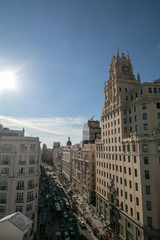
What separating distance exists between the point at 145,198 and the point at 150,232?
798 cm

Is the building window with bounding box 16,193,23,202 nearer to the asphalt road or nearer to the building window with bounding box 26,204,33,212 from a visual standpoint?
the building window with bounding box 26,204,33,212

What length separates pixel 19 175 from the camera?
46.2 m

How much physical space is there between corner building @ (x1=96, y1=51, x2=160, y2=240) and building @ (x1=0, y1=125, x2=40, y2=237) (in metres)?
29.0

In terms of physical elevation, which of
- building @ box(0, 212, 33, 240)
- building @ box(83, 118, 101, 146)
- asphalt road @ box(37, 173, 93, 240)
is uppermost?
building @ box(83, 118, 101, 146)

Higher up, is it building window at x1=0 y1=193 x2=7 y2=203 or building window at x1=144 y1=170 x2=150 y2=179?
building window at x1=144 y1=170 x2=150 y2=179

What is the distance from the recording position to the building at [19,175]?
43.8m

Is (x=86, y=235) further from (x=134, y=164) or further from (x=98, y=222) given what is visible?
(x=134, y=164)

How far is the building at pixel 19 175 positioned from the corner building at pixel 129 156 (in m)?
29.0

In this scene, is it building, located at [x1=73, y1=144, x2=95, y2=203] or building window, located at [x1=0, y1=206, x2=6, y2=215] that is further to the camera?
building, located at [x1=73, y1=144, x2=95, y2=203]

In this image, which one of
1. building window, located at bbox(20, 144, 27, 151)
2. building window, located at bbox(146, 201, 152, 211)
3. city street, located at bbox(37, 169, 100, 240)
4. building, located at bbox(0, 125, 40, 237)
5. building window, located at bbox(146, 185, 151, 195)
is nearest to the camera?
building window, located at bbox(146, 201, 152, 211)

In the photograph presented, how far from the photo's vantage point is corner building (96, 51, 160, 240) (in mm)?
39938

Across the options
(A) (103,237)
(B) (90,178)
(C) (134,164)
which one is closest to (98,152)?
(B) (90,178)

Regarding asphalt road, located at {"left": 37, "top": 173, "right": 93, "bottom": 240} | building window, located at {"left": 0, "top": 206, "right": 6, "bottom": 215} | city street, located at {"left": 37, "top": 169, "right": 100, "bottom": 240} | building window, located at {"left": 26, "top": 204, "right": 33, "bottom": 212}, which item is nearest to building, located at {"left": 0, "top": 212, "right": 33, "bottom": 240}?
building window, located at {"left": 26, "top": 204, "right": 33, "bottom": 212}

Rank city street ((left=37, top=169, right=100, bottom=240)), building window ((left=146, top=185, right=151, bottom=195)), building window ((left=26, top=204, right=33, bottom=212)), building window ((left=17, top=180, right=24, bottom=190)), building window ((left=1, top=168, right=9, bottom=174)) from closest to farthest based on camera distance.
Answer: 1. building window ((left=146, top=185, right=151, bottom=195))
2. building window ((left=26, top=204, right=33, bottom=212))
3. building window ((left=17, top=180, right=24, bottom=190))
4. building window ((left=1, top=168, right=9, bottom=174))
5. city street ((left=37, top=169, right=100, bottom=240))
